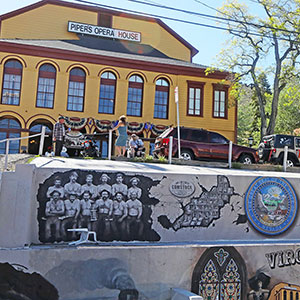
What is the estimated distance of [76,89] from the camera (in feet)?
66.9

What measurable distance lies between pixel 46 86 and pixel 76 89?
1.78 metres

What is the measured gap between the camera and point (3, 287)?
6305 mm

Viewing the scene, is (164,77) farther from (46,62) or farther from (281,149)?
(281,149)

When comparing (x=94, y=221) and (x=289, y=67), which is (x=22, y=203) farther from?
(x=289, y=67)

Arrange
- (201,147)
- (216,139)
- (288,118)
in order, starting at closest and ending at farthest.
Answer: (201,147) → (216,139) → (288,118)

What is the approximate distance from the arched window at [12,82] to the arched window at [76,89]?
2949mm

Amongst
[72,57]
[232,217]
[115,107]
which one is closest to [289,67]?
[115,107]

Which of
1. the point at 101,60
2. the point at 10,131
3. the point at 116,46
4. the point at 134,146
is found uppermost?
the point at 116,46

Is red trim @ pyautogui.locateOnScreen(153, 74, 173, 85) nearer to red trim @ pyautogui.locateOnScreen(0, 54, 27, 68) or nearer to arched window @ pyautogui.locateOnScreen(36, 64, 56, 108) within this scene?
arched window @ pyautogui.locateOnScreen(36, 64, 56, 108)

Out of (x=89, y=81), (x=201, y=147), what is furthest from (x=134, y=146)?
(x=89, y=81)

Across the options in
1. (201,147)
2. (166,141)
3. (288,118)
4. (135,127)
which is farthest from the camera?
(288,118)

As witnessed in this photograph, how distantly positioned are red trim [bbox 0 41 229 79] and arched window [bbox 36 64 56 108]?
32.8 inches

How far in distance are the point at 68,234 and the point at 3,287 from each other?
1622 millimetres

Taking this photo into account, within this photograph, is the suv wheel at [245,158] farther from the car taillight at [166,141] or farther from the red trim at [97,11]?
the red trim at [97,11]
